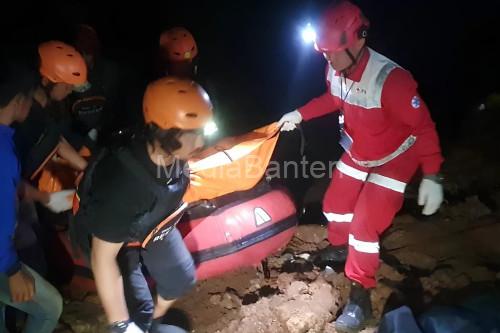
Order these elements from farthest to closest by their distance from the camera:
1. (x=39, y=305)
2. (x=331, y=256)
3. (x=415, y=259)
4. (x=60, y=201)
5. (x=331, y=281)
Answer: (x=331, y=256) → (x=415, y=259) → (x=331, y=281) → (x=60, y=201) → (x=39, y=305)

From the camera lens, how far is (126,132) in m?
2.46

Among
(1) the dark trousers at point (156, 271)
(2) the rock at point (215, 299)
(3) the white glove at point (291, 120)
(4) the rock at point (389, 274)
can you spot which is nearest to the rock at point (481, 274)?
(4) the rock at point (389, 274)

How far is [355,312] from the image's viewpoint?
3.06 meters

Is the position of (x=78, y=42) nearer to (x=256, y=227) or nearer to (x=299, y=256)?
(x=256, y=227)

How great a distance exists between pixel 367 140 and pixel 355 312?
1.07 metres

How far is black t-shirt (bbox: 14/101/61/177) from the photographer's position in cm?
278

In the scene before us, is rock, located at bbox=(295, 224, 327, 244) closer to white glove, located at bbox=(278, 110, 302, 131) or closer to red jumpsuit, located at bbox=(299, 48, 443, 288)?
red jumpsuit, located at bbox=(299, 48, 443, 288)

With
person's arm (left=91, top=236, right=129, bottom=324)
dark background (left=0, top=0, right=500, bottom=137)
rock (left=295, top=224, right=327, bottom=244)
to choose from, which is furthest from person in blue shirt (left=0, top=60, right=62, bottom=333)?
dark background (left=0, top=0, right=500, bottom=137)

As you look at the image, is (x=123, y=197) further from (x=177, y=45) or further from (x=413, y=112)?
(x=177, y=45)

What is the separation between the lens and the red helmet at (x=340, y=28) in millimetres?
2682

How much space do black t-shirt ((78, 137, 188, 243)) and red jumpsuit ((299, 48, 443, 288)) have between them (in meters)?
1.26

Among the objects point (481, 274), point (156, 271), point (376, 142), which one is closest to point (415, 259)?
point (481, 274)

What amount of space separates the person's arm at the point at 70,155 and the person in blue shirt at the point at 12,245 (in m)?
0.67

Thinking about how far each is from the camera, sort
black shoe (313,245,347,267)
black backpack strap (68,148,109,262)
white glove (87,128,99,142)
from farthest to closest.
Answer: white glove (87,128,99,142) → black shoe (313,245,347,267) → black backpack strap (68,148,109,262)
